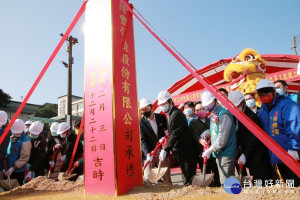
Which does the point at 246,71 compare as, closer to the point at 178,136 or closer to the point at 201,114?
the point at 201,114

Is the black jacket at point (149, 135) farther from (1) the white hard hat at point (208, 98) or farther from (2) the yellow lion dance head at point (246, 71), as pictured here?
(2) the yellow lion dance head at point (246, 71)

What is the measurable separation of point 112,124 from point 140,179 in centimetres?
91

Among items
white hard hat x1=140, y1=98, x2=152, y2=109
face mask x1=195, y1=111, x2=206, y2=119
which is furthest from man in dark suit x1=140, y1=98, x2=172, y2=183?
face mask x1=195, y1=111, x2=206, y2=119

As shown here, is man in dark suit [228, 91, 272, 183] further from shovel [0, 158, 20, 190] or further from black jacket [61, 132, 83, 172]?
shovel [0, 158, 20, 190]

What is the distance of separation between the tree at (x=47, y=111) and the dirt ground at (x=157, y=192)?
33.9 metres

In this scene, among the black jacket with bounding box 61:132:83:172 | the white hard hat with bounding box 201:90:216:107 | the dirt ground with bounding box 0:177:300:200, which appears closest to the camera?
the dirt ground with bounding box 0:177:300:200

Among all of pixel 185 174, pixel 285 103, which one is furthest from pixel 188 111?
pixel 285 103

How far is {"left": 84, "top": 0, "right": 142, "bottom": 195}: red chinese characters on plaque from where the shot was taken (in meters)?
2.94

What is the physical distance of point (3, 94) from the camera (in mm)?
22875

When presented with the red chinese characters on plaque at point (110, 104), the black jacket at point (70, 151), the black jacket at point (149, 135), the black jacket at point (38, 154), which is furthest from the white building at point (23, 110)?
the red chinese characters on plaque at point (110, 104)

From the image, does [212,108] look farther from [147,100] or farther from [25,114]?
[25,114]

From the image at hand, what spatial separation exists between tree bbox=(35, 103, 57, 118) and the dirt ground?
33.9 m

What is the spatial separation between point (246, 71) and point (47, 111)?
35.7m

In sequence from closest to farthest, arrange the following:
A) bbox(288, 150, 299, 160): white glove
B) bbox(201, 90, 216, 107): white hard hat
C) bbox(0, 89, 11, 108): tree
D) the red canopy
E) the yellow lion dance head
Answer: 1. bbox(288, 150, 299, 160): white glove
2. bbox(201, 90, 216, 107): white hard hat
3. the yellow lion dance head
4. the red canopy
5. bbox(0, 89, 11, 108): tree
